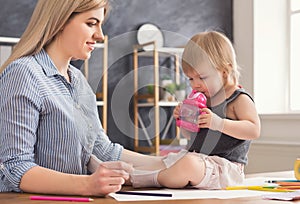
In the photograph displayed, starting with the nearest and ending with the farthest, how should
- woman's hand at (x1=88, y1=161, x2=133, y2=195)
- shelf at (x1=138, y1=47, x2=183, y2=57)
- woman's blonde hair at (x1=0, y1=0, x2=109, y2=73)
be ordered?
woman's hand at (x1=88, y1=161, x2=133, y2=195), woman's blonde hair at (x1=0, y1=0, x2=109, y2=73), shelf at (x1=138, y1=47, x2=183, y2=57)

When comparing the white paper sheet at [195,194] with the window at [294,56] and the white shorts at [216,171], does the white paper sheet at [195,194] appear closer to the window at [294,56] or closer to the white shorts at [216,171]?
the white shorts at [216,171]

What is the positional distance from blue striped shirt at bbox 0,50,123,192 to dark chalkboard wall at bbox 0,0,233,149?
77.8 inches

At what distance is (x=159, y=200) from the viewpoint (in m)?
1.27

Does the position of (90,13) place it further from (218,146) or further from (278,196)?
(278,196)

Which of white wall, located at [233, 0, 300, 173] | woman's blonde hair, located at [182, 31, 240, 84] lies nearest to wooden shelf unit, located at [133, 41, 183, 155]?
white wall, located at [233, 0, 300, 173]

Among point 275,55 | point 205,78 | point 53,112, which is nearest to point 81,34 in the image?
point 53,112

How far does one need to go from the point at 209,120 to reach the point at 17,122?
1.74ft

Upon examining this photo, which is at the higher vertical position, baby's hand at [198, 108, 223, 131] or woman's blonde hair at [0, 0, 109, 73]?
woman's blonde hair at [0, 0, 109, 73]

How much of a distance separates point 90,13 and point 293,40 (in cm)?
270

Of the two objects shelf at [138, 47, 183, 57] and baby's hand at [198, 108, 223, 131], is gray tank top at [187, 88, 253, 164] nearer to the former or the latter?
baby's hand at [198, 108, 223, 131]

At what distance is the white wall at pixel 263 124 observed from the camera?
3.47m

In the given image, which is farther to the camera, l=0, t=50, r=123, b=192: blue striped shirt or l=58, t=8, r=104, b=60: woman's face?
l=58, t=8, r=104, b=60: woman's face

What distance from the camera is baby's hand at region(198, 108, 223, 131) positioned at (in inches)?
59.4

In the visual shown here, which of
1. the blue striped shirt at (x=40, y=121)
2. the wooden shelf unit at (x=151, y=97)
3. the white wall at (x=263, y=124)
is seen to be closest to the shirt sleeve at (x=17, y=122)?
the blue striped shirt at (x=40, y=121)
